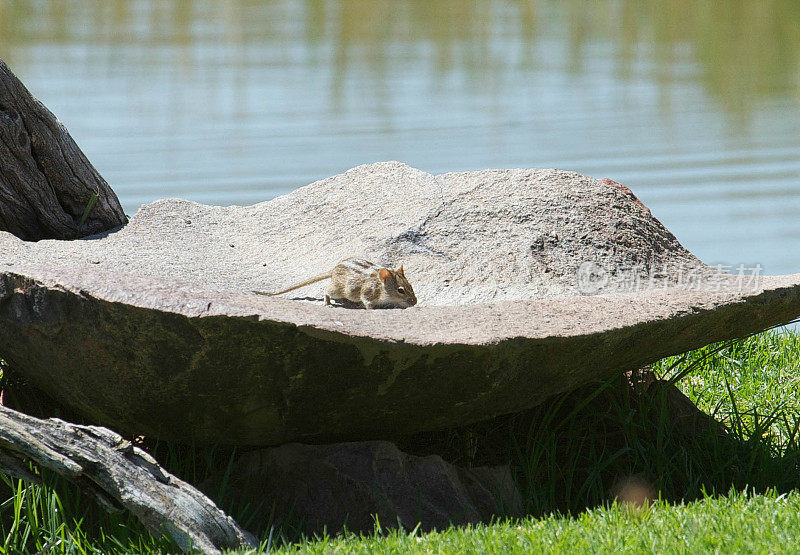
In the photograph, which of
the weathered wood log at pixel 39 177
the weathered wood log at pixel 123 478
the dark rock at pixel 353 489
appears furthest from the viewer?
the weathered wood log at pixel 39 177

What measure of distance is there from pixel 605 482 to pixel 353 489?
1158 mm

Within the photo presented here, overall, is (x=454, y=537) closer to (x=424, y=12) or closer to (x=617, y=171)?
(x=617, y=171)

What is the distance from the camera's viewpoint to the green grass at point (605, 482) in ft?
10.7

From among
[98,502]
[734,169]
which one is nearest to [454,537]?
[98,502]

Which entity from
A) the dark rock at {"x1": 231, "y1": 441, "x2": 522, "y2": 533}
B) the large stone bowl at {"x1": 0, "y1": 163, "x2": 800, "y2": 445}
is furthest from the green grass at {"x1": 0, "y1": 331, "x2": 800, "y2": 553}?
the large stone bowl at {"x1": 0, "y1": 163, "x2": 800, "y2": 445}

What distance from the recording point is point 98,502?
332 cm

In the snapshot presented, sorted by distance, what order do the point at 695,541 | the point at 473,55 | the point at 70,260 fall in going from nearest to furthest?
the point at 695,541 < the point at 70,260 < the point at 473,55

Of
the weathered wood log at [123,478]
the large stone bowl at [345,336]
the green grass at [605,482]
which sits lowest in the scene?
the green grass at [605,482]

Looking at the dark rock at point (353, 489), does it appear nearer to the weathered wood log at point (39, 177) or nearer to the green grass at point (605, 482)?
the green grass at point (605, 482)

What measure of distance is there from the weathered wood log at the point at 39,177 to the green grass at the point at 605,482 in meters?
1.87

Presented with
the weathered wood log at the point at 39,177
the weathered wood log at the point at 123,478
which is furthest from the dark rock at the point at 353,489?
the weathered wood log at the point at 39,177

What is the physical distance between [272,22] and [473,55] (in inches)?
264

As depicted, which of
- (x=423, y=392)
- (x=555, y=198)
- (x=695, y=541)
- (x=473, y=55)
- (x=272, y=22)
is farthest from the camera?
A: (x=272, y=22)

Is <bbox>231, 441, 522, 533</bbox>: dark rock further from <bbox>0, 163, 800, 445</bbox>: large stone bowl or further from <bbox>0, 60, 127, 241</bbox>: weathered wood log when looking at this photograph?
<bbox>0, 60, 127, 241</bbox>: weathered wood log
